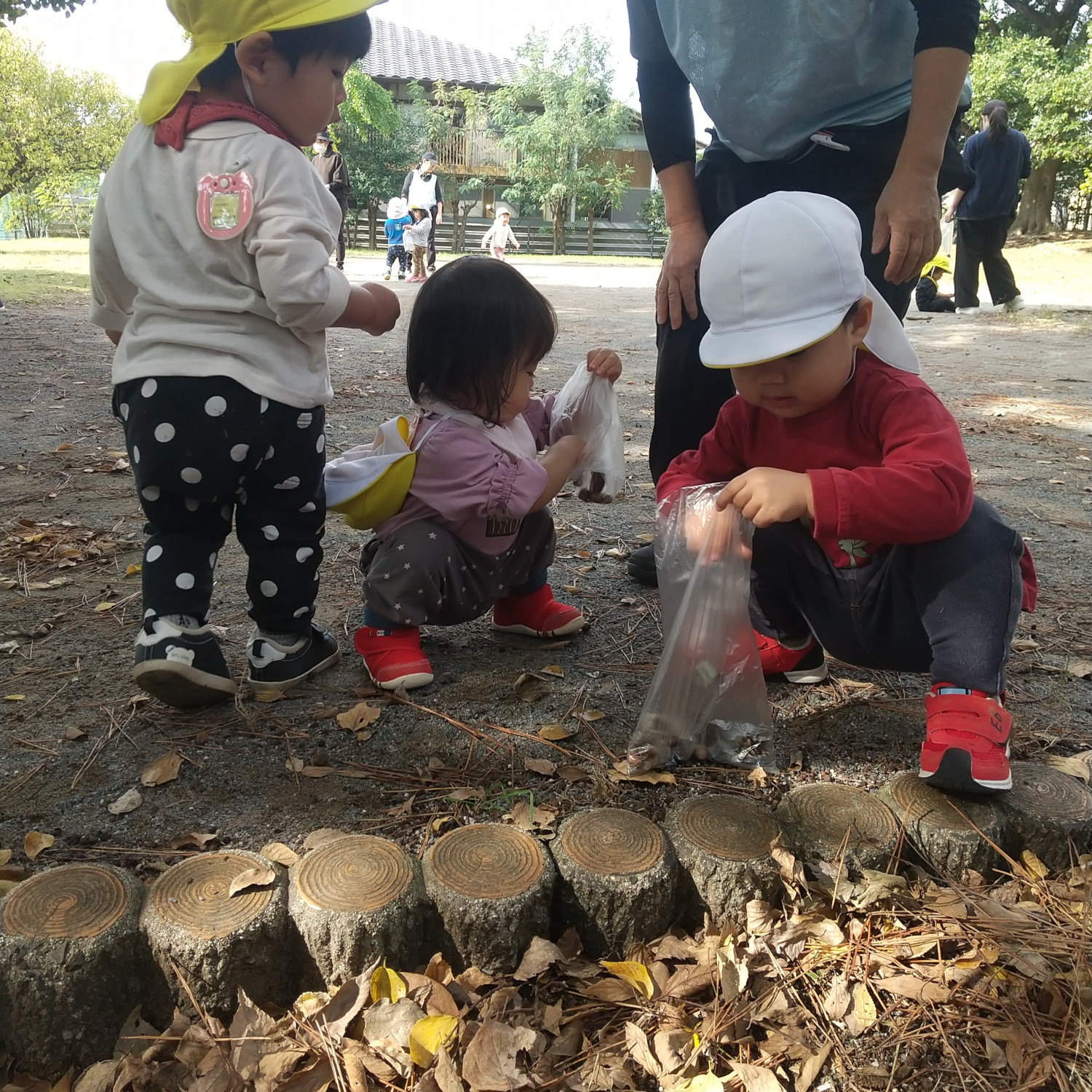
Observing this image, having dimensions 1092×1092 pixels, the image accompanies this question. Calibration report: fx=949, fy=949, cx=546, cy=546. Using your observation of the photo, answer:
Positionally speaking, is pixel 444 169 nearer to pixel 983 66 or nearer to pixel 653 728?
pixel 983 66

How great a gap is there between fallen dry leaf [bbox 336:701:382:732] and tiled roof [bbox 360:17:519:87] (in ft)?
127

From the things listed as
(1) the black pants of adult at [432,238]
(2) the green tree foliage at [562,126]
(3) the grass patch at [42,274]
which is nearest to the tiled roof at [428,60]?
(2) the green tree foliage at [562,126]

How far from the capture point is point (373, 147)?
31.5m

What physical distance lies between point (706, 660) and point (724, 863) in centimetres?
47

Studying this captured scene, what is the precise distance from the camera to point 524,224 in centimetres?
3581

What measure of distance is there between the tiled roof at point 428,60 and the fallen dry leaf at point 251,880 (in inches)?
1547

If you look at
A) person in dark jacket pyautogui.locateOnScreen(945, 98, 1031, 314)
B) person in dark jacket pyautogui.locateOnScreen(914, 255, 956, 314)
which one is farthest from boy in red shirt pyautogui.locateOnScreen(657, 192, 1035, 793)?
person in dark jacket pyautogui.locateOnScreen(914, 255, 956, 314)

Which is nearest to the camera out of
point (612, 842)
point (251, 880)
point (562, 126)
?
point (251, 880)

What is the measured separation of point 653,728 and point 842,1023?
0.67 meters

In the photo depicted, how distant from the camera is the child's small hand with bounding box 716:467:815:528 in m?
1.71

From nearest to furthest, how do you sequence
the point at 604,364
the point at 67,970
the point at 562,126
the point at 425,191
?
1. the point at 67,970
2. the point at 604,364
3. the point at 425,191
4. the point at 562,126

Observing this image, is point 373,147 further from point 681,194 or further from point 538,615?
point 538,615

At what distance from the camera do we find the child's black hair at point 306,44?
1.95 meters

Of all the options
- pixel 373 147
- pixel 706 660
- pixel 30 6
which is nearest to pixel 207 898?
pixel 706 660
